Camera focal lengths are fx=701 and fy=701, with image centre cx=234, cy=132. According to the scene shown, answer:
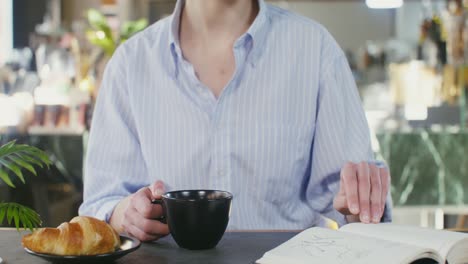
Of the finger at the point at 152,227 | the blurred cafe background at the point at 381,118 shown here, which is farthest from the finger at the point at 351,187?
the blurred cafe background at the point at 381,118

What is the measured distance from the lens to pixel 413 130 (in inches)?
130

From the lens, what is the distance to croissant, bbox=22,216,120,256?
2.95 ft

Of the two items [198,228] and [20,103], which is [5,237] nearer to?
[198,228]

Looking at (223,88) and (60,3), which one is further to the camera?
(60,3)

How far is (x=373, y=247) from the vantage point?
890 millimetres

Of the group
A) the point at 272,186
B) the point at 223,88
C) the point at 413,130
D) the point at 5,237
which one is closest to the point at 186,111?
the point at 223,88

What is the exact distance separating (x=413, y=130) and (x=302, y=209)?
1.99 m

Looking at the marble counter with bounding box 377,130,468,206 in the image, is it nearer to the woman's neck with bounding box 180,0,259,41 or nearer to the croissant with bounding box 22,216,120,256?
the woman's neck with bounding box 180,0,259,41

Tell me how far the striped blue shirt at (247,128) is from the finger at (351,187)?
0.29 m

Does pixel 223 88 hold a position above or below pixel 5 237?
above

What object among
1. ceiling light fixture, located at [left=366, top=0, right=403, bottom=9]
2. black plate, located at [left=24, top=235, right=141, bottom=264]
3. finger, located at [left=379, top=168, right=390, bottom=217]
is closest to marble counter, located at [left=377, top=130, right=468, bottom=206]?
finger, located at [left=379, top=168, right=390, bottom=217]

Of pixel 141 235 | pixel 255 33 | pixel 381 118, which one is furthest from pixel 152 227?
pixel 381 118

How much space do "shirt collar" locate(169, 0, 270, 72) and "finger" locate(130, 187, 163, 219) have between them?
42 cm

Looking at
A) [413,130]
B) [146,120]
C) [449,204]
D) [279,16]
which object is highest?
[279,16]
